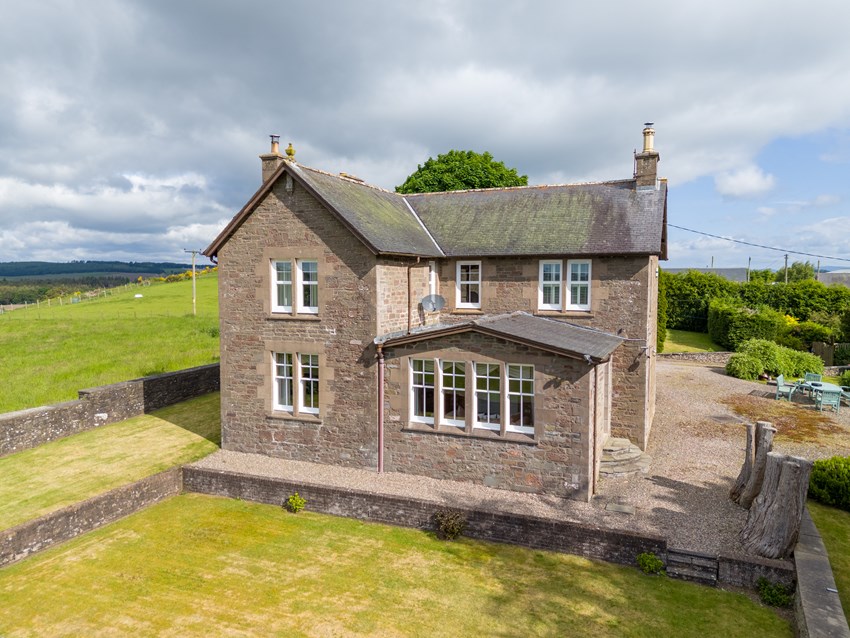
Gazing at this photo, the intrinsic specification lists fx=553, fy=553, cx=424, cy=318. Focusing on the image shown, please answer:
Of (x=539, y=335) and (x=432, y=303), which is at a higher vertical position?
(x=432, y=303)

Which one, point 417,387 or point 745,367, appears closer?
point 417,387

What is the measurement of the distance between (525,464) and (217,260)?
38.4 feet

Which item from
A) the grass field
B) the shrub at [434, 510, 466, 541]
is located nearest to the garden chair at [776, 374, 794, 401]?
the shrub at [434, 510, 466, 541]

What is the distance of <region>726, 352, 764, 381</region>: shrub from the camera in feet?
99.8

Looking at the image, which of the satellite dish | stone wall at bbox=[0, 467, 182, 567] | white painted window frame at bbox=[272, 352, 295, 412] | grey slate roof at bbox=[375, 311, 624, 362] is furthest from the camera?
the satellite dish

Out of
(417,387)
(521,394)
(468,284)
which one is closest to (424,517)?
(417,387)

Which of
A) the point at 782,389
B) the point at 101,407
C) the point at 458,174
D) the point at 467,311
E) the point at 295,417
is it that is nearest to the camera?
the point at 295,417

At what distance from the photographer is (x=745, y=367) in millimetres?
30578

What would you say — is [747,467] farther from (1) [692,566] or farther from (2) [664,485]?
(1) [692,566]

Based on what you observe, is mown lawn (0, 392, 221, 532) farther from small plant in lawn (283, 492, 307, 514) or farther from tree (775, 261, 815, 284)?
tree (775, 261, 815, 284)

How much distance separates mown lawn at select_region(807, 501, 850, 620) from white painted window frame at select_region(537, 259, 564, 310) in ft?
29.6

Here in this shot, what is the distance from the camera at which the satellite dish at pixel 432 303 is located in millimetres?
19188

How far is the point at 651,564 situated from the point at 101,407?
65.8ft

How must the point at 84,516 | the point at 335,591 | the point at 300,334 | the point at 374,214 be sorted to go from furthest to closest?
the point at 374,214 → the point at 300,334 → the point at 84,516 → the point at 335,591
